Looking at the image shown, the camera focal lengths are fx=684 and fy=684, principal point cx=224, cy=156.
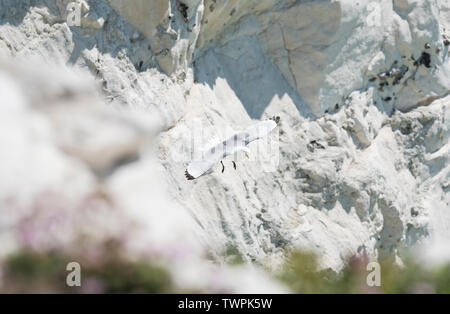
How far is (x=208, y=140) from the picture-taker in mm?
7609

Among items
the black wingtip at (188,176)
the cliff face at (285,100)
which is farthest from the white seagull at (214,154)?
the cliff face at (285,100)

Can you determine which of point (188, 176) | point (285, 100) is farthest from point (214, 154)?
point (285, 100)

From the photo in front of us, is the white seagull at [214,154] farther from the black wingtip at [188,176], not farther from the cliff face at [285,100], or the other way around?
the cliff face at [285,100]

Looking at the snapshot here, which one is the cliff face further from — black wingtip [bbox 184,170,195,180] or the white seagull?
the white seagull

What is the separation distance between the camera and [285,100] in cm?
920

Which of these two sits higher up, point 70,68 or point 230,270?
point 70,68

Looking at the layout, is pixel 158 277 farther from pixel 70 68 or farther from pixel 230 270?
pixel 70 68

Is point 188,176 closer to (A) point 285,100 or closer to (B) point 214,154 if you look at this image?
(B) point 214,154

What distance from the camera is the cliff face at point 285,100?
6.70 metres

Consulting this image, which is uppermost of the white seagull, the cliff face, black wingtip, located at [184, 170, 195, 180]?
the cliff face

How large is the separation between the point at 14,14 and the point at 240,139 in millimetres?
2514

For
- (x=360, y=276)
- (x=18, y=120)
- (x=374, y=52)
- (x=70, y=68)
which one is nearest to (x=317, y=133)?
(x=374, y=52)

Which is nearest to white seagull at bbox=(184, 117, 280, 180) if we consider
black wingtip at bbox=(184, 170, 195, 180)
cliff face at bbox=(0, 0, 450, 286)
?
black wingtip at bbox=(184, 170, 195, 180)

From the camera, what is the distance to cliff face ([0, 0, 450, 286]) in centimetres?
670
